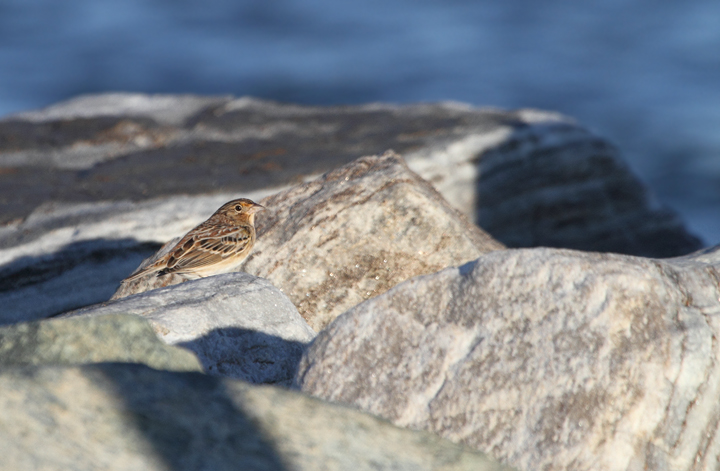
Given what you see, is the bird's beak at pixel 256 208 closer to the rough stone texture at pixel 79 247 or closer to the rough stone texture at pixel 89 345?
the rough stone texture at pixel 79 247

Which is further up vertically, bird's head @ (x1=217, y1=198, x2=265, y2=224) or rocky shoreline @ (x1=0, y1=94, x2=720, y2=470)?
bird's head @ (x1=217, y1=198, x2=265, y2=224)

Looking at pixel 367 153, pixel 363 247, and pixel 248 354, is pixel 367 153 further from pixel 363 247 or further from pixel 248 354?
pixel 248 354

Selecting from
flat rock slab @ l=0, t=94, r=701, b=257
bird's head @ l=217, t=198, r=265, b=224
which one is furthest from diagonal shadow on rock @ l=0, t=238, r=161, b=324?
bird's head @ l=217, t=198, r=265, b=224

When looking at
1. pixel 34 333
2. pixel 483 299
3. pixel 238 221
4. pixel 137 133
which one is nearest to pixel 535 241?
pixel 238 221

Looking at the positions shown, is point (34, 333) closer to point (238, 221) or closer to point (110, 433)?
point (110, 433)

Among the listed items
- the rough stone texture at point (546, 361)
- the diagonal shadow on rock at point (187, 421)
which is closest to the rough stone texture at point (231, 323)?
the rough stone texture at point (546, 361)

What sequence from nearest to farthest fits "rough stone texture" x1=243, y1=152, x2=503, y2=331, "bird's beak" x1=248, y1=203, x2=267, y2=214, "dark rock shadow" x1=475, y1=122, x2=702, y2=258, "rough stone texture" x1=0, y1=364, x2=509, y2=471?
1. "rough stone texture" x1=0, y1=364, x2=509, y2=471
2. "rough stone texture" x1=243, y1=152, x2=503, y2=331
3. "bird's beak" x1=248, y1=203, x2=267, y2=214
4. "dark rock shadow" x1=475, y1=122, x2=702, y2=258

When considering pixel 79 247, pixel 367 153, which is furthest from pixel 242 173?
pixel 79 247

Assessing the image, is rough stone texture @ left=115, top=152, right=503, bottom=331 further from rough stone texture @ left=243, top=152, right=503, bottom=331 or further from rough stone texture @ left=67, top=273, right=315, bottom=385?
rough stone texture @ left=67, top=273, right=315, bottom=385

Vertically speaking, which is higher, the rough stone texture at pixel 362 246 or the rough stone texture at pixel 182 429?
the rough stone texture at pixel 362 246
